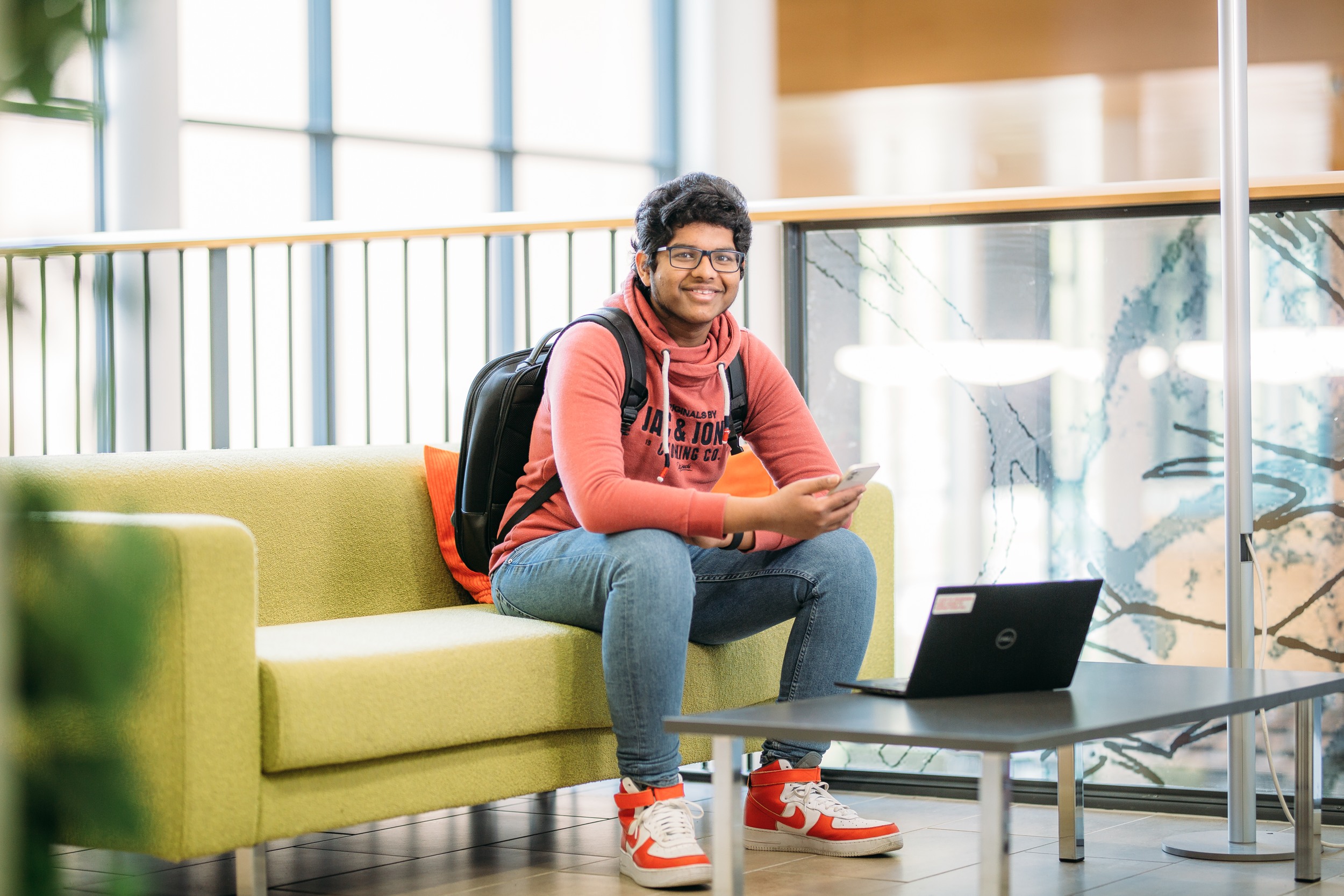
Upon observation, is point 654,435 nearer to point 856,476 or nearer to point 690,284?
point 690,284

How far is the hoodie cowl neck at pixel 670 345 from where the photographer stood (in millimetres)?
2354

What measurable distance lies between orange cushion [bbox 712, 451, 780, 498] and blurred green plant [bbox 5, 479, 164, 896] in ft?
6.82

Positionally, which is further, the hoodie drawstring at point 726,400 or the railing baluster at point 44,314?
the hoodie drawstring at point 726,400

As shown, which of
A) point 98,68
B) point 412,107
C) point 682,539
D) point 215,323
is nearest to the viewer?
point 98,68

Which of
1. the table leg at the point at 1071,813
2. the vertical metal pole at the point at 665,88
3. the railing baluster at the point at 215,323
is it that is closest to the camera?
the table leg at the point at 1071,813

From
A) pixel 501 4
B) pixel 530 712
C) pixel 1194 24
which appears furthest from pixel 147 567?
pixel 1194 24

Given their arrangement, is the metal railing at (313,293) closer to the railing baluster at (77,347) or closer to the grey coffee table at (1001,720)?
the railing baluster at (77,347)

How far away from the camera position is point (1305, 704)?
6.91ft

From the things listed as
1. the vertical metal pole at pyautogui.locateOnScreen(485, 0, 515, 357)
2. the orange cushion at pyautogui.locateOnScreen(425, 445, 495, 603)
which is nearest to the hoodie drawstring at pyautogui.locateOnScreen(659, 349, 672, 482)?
the orange cushion at pyautogui.locateOnScreen(425, 445, 495, 603)

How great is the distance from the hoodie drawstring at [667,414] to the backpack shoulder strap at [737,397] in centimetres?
12

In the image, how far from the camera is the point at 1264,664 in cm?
265

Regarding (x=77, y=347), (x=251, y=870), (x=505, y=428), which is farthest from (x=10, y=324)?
(x=505, y=428)

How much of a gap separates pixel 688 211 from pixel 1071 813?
3.31 feet

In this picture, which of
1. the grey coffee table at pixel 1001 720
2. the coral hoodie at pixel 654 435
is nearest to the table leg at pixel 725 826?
the grey coffee table at pixel 1001 720
